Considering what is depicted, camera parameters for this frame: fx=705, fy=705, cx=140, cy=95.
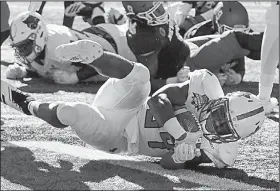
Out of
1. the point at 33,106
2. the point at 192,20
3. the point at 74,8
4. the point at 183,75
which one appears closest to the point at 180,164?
the point at 33,106

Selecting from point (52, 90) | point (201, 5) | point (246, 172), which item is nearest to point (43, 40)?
point (52, 90)

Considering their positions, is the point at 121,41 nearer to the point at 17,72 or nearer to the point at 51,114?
the point at 17,72

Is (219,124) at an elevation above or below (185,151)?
above

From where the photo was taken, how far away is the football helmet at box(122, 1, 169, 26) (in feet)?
11.5

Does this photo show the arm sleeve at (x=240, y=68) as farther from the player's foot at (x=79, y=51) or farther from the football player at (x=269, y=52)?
the player's foot at (x=79, y=51)

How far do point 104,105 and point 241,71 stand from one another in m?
1.65

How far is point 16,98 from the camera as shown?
2826mm

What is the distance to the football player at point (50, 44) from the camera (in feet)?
13.0

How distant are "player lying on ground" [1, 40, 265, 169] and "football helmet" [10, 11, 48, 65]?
1102 mm

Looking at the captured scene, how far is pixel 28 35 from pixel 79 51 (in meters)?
1.75

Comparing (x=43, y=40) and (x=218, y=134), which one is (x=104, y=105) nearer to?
(x=218, y=134)

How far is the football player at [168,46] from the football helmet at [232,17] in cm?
12

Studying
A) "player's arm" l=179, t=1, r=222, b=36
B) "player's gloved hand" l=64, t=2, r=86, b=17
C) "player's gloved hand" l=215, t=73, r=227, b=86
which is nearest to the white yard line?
"player's gloved hand" l=215, t=73, r=227, b=86

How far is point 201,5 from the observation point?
509 centimetres
